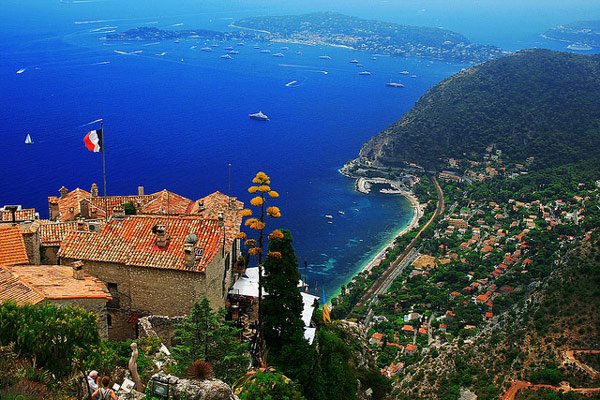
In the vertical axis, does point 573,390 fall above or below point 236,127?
above

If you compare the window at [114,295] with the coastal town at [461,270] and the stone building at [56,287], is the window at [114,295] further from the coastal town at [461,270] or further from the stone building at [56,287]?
the coastal town at [461,270]

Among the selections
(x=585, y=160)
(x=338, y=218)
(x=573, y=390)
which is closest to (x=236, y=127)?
(x=338, y=218)

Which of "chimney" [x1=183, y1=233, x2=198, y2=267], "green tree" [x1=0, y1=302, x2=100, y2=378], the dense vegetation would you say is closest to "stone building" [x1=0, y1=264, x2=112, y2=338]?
"green tree" [x1=0, y1=302, x2=100, y2=378]

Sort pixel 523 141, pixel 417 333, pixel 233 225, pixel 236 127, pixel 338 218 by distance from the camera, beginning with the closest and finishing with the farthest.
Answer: pixel 233 225 < pixel 417 333 < pixel 338 218 < pixel 523 141 < pixel 236 127

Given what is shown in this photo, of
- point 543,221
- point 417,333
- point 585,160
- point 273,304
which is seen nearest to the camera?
point 273,304

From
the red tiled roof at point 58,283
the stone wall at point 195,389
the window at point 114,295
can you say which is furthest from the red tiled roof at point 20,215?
the stone wall at point 195,389

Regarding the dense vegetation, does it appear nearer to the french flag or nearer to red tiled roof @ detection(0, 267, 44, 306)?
the french flag

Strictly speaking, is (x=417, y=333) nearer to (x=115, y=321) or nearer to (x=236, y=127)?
(x=115, y=321)

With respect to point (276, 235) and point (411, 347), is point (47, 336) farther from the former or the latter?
point (411, 347)
